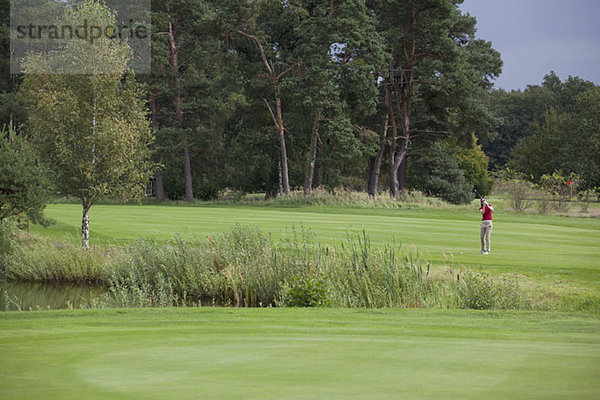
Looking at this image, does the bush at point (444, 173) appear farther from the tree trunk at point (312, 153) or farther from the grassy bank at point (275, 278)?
the grassy bank at point (275, 278)

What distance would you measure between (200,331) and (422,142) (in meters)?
47.1

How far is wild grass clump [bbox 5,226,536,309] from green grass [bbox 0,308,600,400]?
3.01 meters

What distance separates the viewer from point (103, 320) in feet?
27.5

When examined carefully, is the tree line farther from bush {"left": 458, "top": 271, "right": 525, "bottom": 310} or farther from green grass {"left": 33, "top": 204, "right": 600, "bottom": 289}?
bush {"left": 458, "top": 271, "right": 525, "bottom": 310}

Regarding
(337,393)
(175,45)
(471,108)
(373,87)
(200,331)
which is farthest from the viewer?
(175,45)

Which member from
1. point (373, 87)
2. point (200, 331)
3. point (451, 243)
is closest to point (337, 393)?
point (200, 331)

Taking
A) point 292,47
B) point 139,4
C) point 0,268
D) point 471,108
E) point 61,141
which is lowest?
point 0,268

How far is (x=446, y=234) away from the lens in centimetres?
2169

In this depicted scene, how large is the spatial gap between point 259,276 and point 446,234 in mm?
9671

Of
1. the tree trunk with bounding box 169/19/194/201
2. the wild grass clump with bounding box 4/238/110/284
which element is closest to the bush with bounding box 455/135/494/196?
the tree trunk with bounding box 169/19/194/201

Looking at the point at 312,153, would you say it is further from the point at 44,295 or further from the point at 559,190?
the point at 44,295

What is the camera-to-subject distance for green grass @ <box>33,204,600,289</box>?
15281 millimetres

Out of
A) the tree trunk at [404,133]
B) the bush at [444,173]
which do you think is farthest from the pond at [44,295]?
the bush at [444,173]

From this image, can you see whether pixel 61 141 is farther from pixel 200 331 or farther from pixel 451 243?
pixel 200 331
